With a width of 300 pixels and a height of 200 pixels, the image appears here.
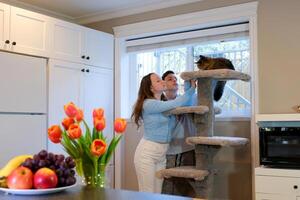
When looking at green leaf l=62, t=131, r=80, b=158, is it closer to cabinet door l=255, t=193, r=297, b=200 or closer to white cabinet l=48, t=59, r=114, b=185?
cabinet door l=255, t=193, r=297, b=200

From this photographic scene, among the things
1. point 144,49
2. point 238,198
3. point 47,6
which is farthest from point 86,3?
point 238,198

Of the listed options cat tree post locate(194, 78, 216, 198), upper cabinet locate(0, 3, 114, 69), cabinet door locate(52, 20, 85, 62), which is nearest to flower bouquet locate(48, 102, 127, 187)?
cat tree post locate(194, 78, 216, 198)

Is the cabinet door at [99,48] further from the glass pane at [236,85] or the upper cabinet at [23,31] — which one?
the glass pane at [236,85]

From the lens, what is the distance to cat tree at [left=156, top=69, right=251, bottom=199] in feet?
8.68

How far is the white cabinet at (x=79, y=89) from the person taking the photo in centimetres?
340

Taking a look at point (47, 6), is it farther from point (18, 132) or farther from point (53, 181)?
point (53, 181)

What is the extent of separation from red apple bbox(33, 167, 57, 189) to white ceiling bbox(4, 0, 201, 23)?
2625mm

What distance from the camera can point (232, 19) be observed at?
128 inches

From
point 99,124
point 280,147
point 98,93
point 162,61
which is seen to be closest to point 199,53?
point 162,61

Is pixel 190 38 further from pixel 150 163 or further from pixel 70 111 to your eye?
pixel 70 111

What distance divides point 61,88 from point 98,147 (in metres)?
2.21

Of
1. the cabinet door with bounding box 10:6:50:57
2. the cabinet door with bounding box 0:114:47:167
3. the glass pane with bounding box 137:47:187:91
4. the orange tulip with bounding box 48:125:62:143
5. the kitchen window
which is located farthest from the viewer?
the glass pane with bounding box 137:47:187:91

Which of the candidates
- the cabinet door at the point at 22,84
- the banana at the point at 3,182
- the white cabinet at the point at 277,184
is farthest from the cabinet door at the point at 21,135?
the white cabinet at the point at 277,184

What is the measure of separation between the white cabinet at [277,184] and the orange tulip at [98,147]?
1477mm
